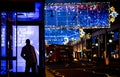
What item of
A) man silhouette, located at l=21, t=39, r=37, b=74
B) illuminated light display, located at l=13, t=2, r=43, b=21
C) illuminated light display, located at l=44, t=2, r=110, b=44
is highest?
illuminated light display, located at l=44, t=2, r=110, b=44

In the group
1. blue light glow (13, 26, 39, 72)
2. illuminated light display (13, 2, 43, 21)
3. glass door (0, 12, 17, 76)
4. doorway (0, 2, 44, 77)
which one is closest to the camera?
glass door (0, 12, 17, 76)

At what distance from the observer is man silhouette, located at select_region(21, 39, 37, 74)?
18.0 metres

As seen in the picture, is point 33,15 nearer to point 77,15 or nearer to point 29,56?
point 29,56

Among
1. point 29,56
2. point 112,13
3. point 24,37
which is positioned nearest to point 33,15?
point 24,37

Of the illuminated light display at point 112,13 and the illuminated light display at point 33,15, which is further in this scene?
the illuminated light display at point 112,13

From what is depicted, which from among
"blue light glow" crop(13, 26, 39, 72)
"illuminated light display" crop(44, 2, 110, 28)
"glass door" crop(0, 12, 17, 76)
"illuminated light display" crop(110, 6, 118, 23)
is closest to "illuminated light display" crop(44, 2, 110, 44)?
"illuminated light display" crop(44, 2, 110, 28)

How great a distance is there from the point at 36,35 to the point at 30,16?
85cm

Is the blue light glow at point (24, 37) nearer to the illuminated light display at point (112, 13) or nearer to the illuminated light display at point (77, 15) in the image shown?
the illuminated light display at point (77, 15)

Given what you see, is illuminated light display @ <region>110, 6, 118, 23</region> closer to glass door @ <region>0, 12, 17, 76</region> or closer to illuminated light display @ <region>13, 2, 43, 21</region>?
illuminated light display @ <region>13, 2, 43, 21</region>

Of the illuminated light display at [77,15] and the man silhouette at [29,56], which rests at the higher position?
the illuminated light display at [77,15]

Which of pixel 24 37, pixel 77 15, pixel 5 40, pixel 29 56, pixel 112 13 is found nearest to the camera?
pixel 5 40

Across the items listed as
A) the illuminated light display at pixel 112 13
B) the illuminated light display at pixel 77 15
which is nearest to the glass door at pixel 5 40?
the illuminated light display at pixel 77 15

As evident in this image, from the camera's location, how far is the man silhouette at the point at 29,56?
18000 mm

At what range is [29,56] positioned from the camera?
1819 cm
